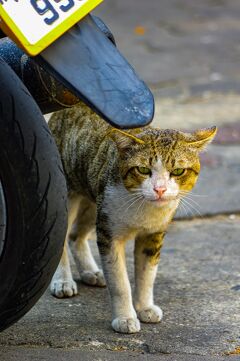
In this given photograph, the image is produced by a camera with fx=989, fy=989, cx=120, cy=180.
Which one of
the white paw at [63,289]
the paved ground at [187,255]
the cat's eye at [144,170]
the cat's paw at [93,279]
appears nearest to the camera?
the paved ground at [187,255]

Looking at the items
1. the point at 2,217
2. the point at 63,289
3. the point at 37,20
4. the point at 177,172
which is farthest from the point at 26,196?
the point at 63,289

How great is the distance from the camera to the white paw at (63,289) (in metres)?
4.38

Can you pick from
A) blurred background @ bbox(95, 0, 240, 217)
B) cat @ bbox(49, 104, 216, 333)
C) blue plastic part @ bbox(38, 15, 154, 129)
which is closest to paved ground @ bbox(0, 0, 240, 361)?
blurred background @ bbox(95, 0, 240, 217)

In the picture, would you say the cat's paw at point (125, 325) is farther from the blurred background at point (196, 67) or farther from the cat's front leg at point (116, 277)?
the blurred background at point (196, 67)

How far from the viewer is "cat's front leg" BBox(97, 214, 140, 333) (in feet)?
13.2

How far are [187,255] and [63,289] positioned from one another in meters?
0.85

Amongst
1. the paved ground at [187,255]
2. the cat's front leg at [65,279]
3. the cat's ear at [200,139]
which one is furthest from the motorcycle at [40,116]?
the cat's front leg at [65,279]

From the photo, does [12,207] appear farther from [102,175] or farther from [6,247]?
[102,175]

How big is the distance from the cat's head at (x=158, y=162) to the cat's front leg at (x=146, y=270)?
320mm

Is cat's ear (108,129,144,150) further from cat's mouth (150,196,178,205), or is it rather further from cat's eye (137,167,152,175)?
cat's mouth (150,196,178,205)

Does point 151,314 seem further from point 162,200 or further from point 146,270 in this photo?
point 162,200

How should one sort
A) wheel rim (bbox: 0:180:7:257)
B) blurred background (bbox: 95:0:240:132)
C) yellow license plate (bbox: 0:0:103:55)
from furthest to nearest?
blurred background (bbox: 95:0:240:132), wheel rim (bbox: 0:180:7:257), yellow license plate (bbox: 0:0:103:55)

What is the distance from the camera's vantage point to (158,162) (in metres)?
3.89

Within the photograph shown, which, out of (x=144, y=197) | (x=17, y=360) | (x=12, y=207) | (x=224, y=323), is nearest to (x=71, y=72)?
(x=12, y=207)
